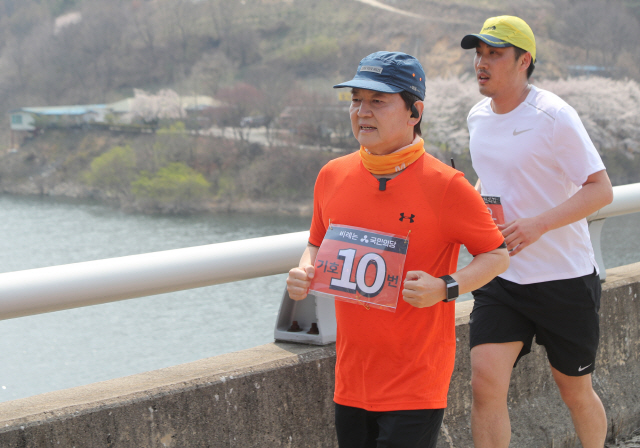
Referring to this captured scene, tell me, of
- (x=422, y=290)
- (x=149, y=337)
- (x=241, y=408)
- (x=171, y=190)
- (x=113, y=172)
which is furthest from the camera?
(x=113, y=172)

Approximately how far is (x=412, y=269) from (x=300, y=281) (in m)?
0.29

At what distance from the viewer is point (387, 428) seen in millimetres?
1590

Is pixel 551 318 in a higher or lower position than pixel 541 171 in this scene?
lower

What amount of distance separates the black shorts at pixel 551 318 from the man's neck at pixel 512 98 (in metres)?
0.59

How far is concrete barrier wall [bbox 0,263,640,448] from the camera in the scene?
1.67 m

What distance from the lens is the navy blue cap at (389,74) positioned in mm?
1551

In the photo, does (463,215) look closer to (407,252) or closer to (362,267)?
(407,252)

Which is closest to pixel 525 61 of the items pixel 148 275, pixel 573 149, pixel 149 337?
pixel 573 149

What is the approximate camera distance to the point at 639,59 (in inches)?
2381

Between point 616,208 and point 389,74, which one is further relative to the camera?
point 616,208

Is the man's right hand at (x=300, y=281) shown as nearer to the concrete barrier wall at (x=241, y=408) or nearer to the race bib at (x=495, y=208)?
the concrete barrier wall at (x=241, y=408)

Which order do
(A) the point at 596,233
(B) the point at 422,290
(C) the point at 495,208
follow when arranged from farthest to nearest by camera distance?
(A) the point at 596,233, (C) the point at 495,208, (B) the point at 422,290

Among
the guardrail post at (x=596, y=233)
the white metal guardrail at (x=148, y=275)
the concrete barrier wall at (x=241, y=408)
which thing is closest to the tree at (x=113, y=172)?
the guardrail post at (x=596, y=233)

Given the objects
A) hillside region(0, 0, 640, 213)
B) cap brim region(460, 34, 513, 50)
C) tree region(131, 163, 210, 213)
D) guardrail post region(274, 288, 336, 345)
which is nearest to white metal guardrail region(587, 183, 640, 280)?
cap brim region(460, 34, 513, 50)
